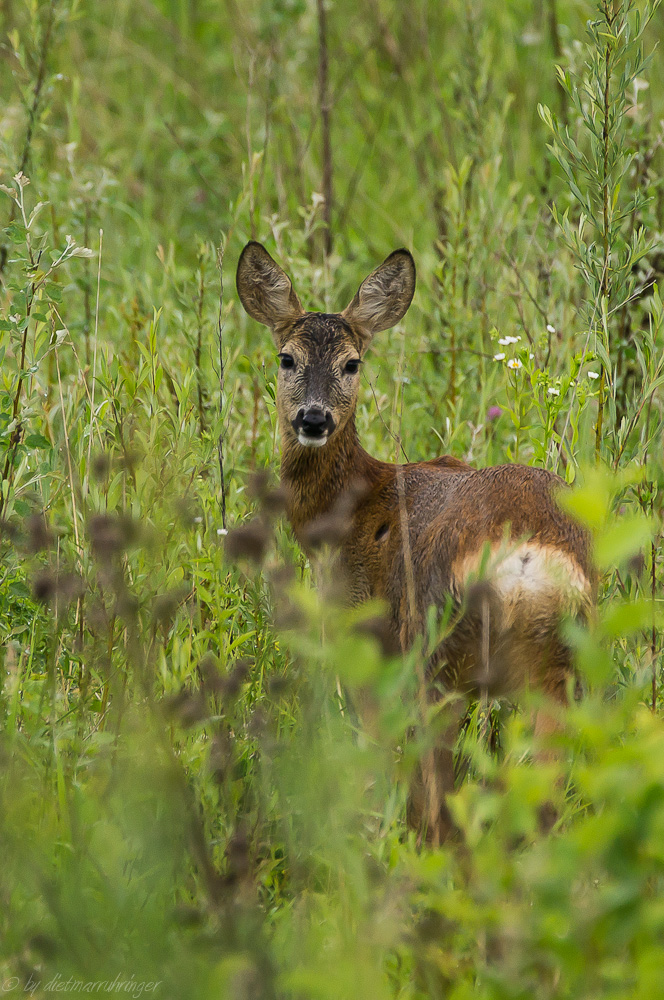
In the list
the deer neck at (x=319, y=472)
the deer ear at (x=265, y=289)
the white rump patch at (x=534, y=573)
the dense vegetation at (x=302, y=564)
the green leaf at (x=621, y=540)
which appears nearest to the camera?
the green leaf at (x=621, y=540)

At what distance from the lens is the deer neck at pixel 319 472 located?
14.1 feet

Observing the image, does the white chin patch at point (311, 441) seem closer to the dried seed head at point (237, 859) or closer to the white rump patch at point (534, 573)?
the white rump patch at point (534, 573)

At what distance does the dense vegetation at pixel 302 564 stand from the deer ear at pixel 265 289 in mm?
164

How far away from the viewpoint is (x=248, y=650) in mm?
3625

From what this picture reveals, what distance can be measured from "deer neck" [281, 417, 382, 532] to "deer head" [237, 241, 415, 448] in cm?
6

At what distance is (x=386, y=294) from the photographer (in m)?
4.80

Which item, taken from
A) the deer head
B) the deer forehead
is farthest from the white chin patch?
the deer forehead

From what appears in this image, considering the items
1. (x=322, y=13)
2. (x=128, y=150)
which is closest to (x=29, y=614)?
(x=322, y=13)

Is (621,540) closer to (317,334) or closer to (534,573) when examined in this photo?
(534,573)

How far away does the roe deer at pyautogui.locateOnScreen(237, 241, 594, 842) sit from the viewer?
305cm

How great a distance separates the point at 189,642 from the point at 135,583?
1.42ft

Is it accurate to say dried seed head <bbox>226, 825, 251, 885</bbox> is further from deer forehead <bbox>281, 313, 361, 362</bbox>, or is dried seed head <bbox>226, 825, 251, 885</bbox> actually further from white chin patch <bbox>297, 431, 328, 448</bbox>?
deer forehead <bbox>281, 313, 361, 362</bbox>

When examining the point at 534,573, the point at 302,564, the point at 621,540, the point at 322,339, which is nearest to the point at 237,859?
the point at 621,540

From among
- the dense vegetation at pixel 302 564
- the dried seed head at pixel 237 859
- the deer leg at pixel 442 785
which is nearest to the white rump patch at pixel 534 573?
the dense vegetation at pixel 302 564
